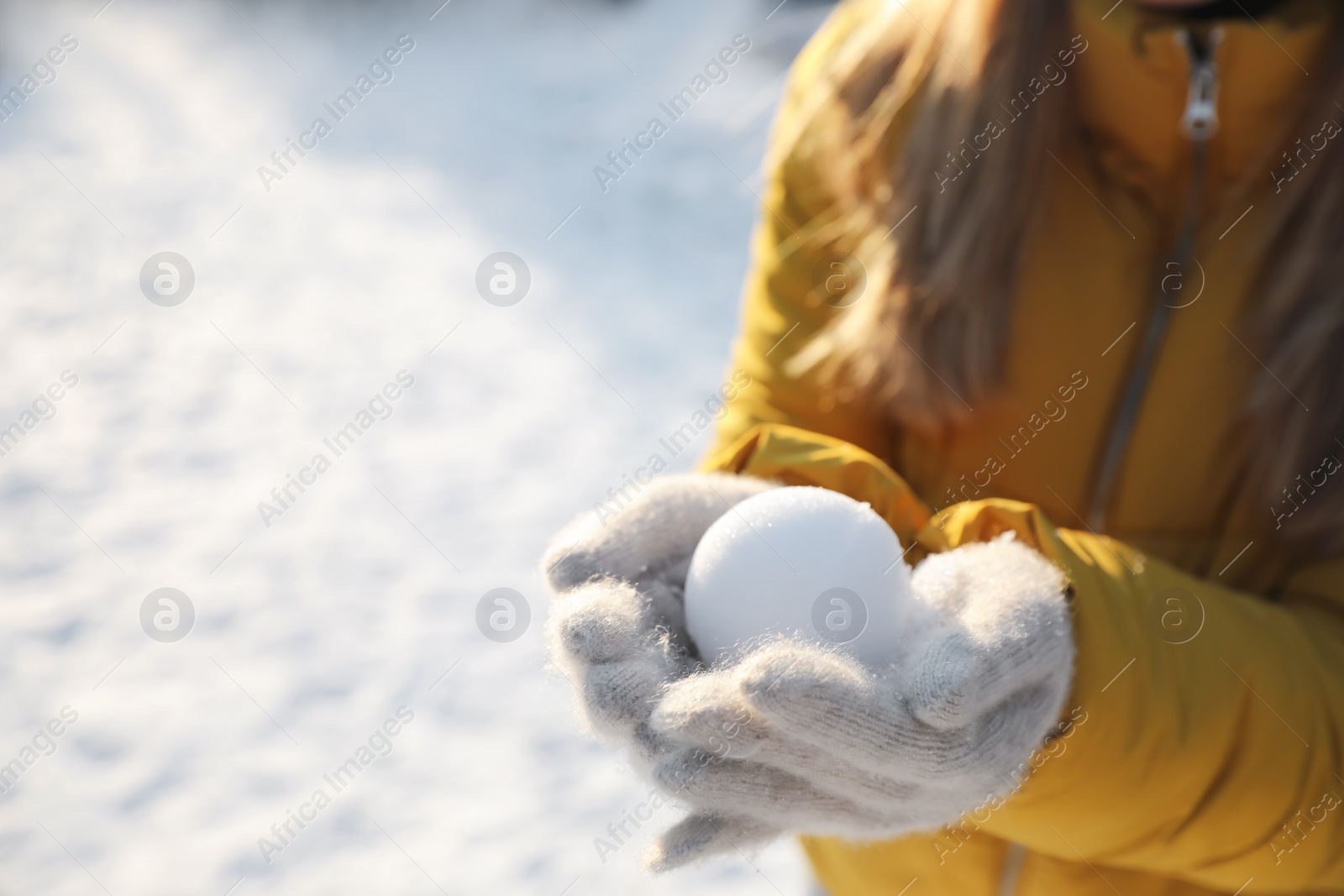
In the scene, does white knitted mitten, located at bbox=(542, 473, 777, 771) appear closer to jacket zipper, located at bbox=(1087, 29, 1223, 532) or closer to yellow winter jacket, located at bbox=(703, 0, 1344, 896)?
yellow winter jacket, located at bbox=(703, 0, 1344, 896)

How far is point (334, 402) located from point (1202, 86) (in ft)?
11.0

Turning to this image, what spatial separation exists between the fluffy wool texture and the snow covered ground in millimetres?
153

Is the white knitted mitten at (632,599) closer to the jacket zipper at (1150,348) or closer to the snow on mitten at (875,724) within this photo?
the snow on mitten at (875,724)

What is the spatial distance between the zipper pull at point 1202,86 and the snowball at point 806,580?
1.95 feet

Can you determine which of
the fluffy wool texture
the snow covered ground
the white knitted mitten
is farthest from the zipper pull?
the snow covered ground

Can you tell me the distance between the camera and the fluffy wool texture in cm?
90

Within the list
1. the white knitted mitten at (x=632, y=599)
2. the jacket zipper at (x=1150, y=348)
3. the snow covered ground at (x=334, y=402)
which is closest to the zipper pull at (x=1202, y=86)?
the jacket zipper at (x=1150, y=348)

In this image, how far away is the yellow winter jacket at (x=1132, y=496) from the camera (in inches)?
39.0

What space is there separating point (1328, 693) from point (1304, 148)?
24.7 inches

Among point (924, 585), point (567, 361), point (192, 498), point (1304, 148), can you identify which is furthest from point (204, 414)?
point (1304, 148)

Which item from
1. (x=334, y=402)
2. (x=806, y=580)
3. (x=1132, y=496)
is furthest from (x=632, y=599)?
(x=334, y=402)

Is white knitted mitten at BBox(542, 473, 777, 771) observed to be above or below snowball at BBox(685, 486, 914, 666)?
above

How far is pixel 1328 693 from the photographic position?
102 cm

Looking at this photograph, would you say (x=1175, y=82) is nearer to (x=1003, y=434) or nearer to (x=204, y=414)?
(x=1003, y=434)
